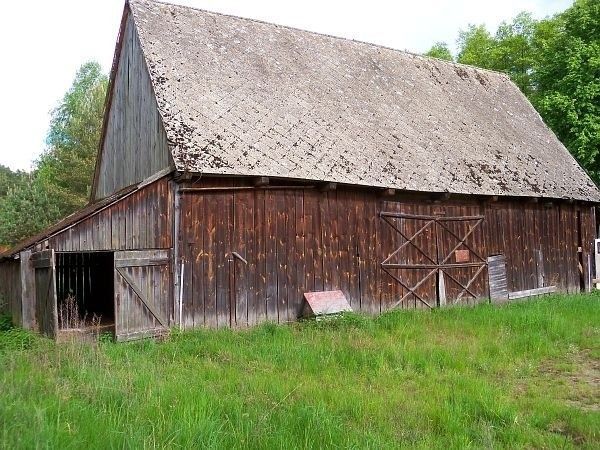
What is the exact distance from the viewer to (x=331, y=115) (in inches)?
541

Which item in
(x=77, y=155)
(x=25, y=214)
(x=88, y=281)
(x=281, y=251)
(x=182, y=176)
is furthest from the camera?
(x=77, y=155)

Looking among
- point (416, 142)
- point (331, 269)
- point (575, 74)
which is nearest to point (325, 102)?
point (416, 142)

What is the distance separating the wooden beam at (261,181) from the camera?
1091 centimetres

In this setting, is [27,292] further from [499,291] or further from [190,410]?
[499,291]

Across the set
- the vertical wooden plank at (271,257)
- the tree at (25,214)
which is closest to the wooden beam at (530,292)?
the vertical wooden plank at (271,257)

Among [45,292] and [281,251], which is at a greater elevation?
[281,251]

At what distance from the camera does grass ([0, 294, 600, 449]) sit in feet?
14.9

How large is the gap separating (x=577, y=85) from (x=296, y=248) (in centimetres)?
1629

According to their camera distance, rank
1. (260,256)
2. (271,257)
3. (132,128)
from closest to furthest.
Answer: (260,256)
(271,257)
(132,128)

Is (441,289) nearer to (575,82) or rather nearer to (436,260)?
(436,260)

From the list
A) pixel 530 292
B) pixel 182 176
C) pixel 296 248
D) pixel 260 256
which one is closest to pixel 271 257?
pixel 260 256

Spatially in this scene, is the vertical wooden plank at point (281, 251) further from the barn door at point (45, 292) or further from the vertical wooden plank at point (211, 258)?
the barn door at point (45, 292)

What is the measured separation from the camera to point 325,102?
14.1 metres

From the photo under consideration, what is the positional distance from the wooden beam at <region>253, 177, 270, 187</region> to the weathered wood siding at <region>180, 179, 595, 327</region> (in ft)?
0.61
